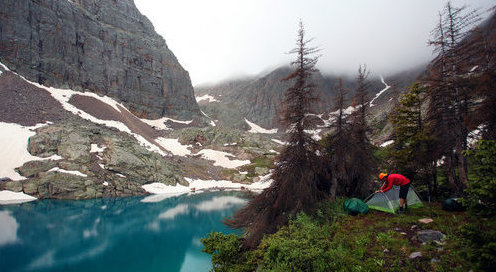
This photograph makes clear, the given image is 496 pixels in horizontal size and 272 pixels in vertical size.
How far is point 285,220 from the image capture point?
12188mm

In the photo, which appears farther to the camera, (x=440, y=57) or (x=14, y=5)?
(x=14, y=5)

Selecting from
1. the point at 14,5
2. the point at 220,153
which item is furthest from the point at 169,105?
the point at 14,5

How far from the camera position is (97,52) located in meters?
85.0

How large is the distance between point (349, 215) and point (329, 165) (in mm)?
3151

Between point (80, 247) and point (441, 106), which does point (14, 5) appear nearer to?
point (80, 247)

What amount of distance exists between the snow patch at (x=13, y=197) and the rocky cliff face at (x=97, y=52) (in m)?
45.5

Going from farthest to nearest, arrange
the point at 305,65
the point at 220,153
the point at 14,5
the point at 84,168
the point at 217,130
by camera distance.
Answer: the point at 217,130 < the point at 220,153 < the point at 14,5 < the point at 84,168 < the point at 305,65

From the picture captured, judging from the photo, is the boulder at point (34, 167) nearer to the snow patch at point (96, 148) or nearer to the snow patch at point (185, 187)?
the snow patch at point (96, 148)

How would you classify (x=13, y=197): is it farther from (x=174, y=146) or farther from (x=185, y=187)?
(x=174, y=146)

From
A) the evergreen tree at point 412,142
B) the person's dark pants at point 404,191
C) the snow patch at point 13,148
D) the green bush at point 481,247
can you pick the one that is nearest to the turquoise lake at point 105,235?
the snow patch at point 13,148

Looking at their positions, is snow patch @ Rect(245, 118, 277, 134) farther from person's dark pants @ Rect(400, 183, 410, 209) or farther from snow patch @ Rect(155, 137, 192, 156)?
person's dark pants @ Rect(400, 183, 410, 209)

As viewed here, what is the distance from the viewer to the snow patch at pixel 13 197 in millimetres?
33562

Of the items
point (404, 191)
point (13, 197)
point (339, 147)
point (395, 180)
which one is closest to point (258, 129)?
point (13, 197)

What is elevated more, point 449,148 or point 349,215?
point 449,148
